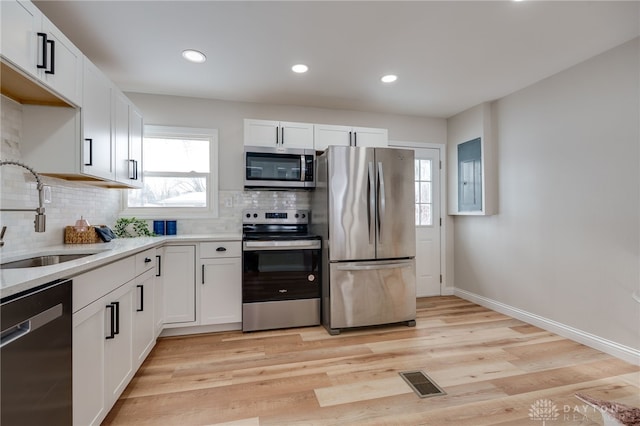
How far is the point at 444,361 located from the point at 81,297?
2.42m

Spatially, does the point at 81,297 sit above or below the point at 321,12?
below

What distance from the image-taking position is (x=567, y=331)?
2729 mm

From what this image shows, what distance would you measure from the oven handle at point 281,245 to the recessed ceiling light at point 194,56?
1.67 metres

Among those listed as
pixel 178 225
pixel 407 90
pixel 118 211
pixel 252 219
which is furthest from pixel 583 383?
pixel 118 211

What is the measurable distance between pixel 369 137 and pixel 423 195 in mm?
1286

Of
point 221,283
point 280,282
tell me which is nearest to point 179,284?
point 221,283

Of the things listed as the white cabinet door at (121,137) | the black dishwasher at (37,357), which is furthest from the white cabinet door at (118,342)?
the white cabinet door at (121,137)

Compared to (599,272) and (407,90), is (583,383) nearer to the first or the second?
(599,272)

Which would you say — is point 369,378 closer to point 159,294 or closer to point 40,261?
point 159,294

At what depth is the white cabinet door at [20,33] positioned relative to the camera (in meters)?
1.32

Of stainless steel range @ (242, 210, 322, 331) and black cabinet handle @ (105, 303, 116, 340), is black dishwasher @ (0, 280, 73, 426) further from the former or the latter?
stainless steel range @ (242, 210, 322, 331)

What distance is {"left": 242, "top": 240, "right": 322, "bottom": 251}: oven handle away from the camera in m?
2.85

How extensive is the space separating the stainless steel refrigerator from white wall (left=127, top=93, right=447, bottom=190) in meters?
0.96

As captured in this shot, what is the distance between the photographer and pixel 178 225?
3291 millimetres
